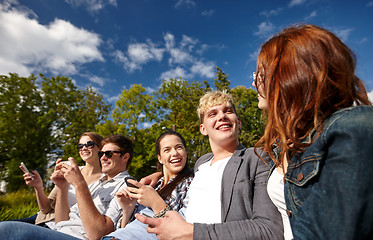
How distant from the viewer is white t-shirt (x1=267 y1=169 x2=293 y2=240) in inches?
59.4

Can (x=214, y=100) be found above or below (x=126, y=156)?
above

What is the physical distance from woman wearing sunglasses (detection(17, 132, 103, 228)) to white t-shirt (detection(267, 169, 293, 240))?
124 inches

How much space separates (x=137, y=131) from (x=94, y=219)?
16.3 m

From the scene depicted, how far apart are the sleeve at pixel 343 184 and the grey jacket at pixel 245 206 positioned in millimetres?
495

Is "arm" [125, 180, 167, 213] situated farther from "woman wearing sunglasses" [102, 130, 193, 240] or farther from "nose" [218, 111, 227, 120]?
"nose" [218, 111, 227, 120]

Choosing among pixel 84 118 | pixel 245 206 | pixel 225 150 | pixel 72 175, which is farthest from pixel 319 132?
pixel 84 118

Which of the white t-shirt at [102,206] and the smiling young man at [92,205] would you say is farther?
the white t-shirt at [102,206]

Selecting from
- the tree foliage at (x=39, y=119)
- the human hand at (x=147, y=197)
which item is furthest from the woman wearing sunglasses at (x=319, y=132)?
the tree foliage at (x=39, y=119)

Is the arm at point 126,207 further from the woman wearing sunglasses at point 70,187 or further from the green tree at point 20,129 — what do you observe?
the green tree at point 20,129

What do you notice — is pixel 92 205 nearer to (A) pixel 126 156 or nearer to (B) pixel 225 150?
(A) pixel 126 156

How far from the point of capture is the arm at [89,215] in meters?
2.60

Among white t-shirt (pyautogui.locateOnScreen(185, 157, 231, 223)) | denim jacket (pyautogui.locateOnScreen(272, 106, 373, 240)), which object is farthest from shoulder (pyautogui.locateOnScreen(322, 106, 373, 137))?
white t-shirt (pyautogui.locateOnScreen(185, 157, 231, 223))

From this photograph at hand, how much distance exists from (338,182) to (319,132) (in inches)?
10.4

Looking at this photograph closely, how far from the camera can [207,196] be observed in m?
2.07
